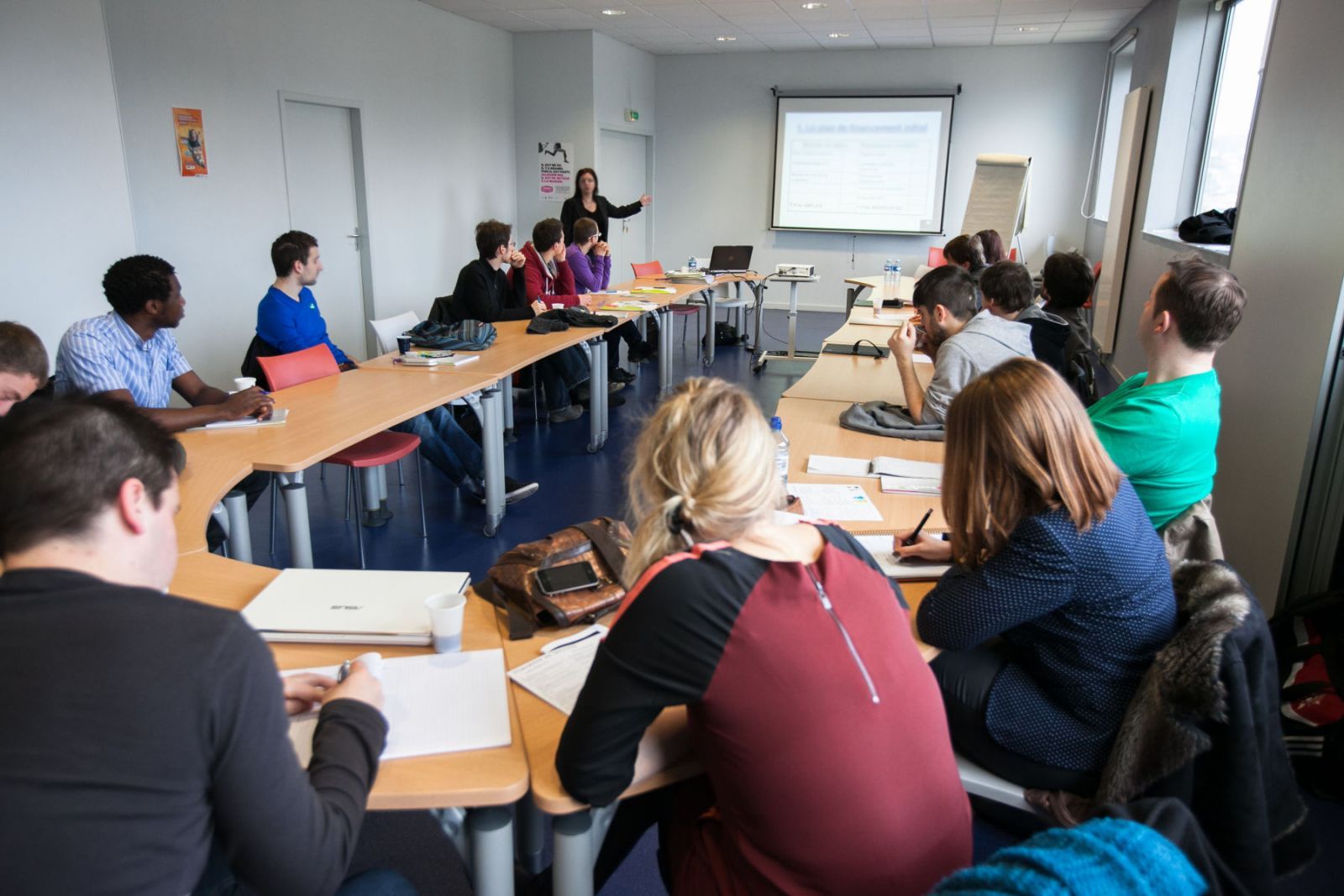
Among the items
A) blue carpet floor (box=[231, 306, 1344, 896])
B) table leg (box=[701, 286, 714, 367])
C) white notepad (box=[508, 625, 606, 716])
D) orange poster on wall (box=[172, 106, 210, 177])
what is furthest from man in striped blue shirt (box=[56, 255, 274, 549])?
table leg (box=[701, 286, 714, 367])

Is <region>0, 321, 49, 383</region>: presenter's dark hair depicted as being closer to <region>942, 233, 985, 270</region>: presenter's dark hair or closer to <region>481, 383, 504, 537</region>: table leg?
<region>481, 383, 504, 537</region>: table leg

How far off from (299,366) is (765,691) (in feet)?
10.5

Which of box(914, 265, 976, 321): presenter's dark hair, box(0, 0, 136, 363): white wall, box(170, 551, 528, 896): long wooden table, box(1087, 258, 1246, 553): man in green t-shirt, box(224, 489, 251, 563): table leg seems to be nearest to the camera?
box(170, 551, 528, 896): long wooden table

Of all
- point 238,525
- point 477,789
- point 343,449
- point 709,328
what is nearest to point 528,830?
point 477,789

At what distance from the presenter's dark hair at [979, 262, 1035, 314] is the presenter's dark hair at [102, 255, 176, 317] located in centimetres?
303

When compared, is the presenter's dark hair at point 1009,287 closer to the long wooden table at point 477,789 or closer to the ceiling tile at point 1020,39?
the long wooden table at point 477,789

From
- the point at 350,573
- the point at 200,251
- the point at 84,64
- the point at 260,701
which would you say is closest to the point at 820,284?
the point at 200,251

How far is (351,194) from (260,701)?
7043 millimetres

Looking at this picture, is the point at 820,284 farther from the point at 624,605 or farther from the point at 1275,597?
the point at 624,605

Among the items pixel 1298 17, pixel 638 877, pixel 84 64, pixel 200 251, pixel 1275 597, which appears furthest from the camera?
pixel 200 251

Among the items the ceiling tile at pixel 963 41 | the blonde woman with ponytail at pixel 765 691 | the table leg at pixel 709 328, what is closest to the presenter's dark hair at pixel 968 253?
the table leg at pixel 709 328

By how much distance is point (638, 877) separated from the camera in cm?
203

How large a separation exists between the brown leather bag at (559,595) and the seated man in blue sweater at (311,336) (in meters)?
2.47

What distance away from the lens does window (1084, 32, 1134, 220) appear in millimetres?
9125
